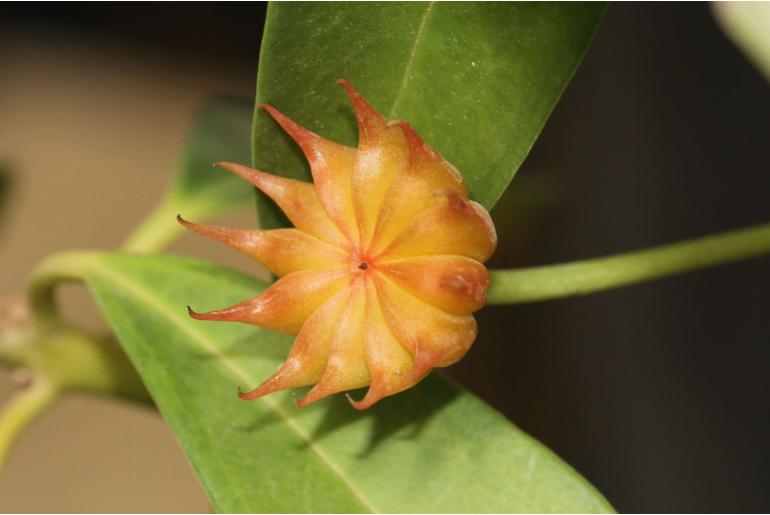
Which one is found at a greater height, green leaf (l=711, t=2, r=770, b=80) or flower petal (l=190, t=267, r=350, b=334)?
green leaf (l=711, t=2, r=770, b=80)

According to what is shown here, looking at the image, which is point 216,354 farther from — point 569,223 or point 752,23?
point 569,223

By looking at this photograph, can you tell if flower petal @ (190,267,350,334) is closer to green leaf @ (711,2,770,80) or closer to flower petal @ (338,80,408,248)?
flower petal @ (338,80,408,248)

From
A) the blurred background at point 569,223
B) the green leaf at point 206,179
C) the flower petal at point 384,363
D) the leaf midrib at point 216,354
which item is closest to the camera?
the flower petal at point 384,363

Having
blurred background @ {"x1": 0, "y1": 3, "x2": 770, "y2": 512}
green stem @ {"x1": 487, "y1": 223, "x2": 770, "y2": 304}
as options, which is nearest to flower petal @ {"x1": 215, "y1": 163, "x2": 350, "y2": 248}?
green stem @ {"x1": 487, "y1": 223, "x2": 770, "y2": 304}

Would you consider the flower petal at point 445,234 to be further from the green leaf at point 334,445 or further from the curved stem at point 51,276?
the curved stem at point 51,276

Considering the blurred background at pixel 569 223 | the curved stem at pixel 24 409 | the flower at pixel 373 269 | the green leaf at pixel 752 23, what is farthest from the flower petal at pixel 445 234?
the blurred background at pixel 569 223

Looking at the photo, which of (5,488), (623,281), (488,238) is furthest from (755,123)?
(5,488)
